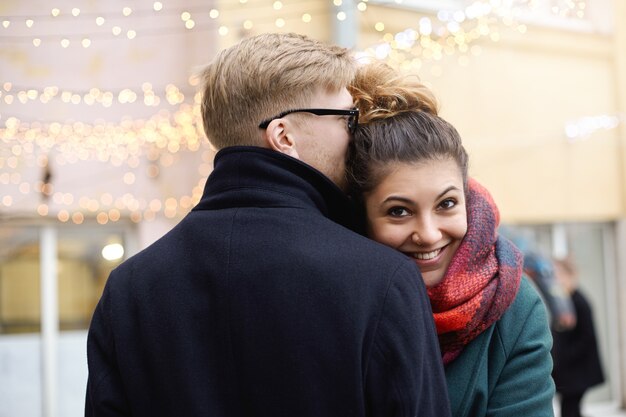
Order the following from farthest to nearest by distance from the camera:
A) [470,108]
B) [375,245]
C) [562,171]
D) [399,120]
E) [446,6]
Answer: [562,171]
[470,108]
[446,6]
[399,120]
[375,245]

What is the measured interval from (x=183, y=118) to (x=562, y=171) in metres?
3.76

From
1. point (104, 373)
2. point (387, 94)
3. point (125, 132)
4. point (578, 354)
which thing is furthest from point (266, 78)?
point (578, 354)

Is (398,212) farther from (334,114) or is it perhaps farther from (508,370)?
(508,370)

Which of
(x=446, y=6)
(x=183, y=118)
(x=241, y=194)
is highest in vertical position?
(x=446, y=6)

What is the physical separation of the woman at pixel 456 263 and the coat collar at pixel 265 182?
0.18 metres

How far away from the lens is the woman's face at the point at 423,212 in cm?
174

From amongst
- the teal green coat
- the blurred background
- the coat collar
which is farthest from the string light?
the coat collar

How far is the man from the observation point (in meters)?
1.47

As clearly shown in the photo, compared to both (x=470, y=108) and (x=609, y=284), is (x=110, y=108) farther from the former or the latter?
(x=609, y=284)

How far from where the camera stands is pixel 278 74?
5.23 feet

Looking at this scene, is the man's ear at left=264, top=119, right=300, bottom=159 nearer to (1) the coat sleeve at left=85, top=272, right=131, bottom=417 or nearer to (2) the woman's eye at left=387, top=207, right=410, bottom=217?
(2) the woman's eye at left=387, top=207, right=410, bottom=217

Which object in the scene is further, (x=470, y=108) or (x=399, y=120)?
(x=470, y=108)

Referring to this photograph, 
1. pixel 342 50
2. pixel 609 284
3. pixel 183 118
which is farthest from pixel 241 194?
pixel 609 284

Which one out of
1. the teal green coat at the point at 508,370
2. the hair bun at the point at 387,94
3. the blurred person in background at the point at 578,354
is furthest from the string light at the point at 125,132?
the teal green coat at the point at 508,370
